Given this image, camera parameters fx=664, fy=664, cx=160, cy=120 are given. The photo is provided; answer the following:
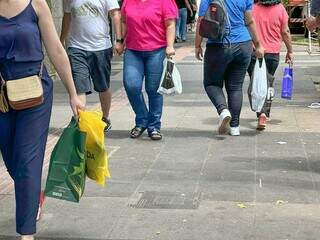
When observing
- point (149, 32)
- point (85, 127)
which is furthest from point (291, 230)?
point (149, 32)

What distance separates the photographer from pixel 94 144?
4168mm

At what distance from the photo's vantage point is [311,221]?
4574mm

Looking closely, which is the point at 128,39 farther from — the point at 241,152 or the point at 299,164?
the point at 299,164

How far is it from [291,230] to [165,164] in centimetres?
202

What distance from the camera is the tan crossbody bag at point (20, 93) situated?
3.77 m

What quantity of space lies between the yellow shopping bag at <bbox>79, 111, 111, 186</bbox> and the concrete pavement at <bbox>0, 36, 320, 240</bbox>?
0.45 meters

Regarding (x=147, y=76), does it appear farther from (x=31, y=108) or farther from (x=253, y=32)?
(x=31, y=108)

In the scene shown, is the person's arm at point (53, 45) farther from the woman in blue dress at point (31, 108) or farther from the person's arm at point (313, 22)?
the person's arm at point (313, 22)

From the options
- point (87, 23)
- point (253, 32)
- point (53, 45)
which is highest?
point (53, 45)

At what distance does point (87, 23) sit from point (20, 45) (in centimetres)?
343

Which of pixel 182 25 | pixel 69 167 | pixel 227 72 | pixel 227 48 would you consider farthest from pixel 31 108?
pixel 182 25

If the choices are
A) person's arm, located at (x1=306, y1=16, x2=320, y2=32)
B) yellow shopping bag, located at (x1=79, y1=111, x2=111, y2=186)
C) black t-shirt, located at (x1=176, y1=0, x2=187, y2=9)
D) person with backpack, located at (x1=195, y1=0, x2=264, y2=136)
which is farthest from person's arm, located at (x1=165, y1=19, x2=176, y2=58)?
black t-shirt, located at (x1=176, y1=0, x2=187, y2=9)

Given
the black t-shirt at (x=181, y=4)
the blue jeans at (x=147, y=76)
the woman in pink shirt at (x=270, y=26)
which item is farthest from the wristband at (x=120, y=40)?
the black t-shirt at (x=181, y=4)

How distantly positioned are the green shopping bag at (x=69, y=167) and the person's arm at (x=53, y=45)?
0.51ft
